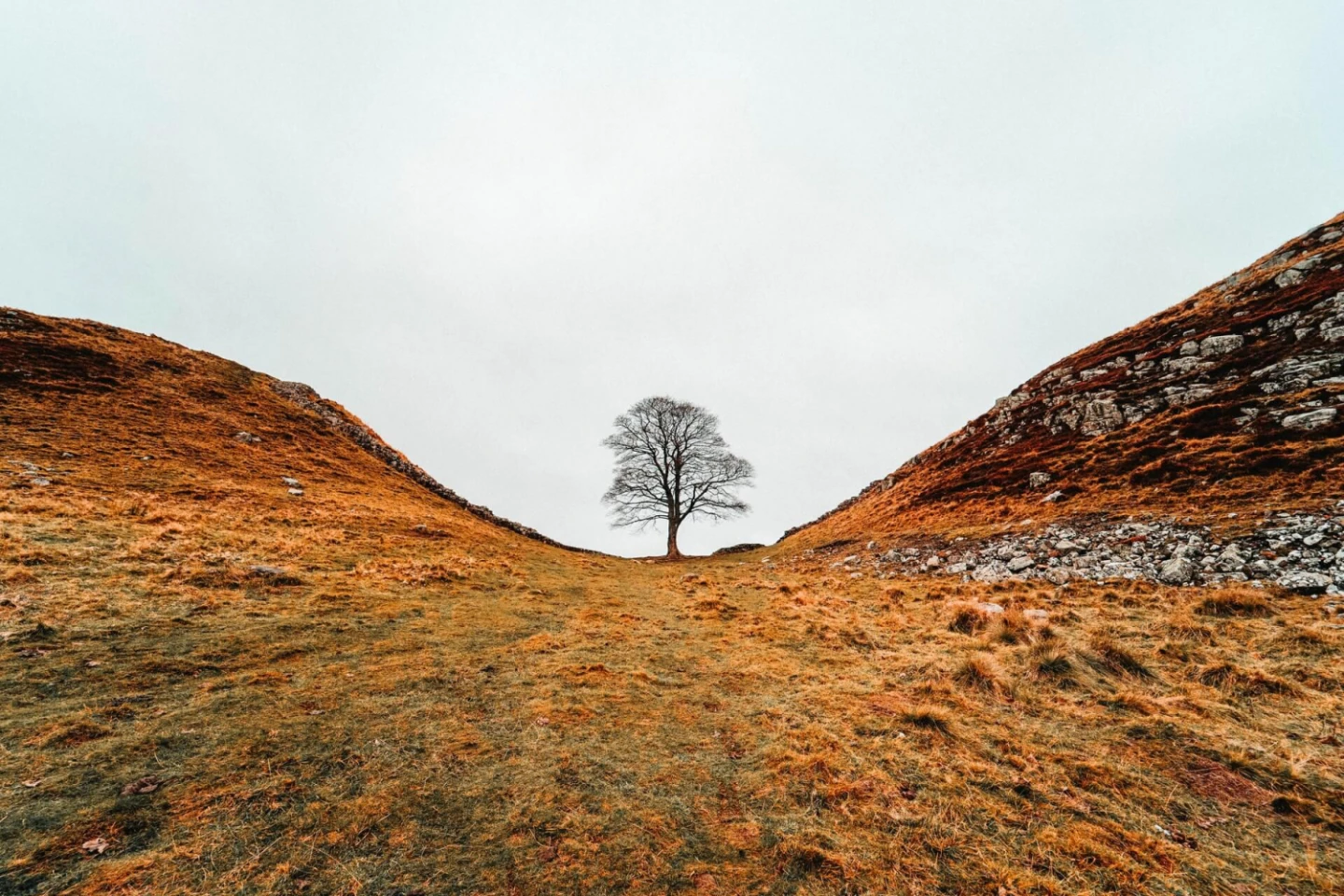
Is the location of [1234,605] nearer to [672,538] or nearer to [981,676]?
[981,676]

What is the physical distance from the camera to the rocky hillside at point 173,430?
19616 millimetres

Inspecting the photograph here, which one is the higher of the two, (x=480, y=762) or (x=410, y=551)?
(x=410, y=551)

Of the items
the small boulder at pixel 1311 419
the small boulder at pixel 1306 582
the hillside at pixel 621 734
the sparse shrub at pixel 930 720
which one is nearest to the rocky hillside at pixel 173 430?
the hillside at pixel 621 734

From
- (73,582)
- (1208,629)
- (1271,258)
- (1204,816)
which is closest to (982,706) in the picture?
(1204,816)

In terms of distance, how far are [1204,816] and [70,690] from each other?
1343cm

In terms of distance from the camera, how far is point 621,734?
267 inches

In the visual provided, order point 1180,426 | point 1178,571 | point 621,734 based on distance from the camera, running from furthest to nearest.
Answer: point 1180,426
point 1178,571
point 621,734

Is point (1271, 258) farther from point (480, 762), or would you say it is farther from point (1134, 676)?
point (480, 762)

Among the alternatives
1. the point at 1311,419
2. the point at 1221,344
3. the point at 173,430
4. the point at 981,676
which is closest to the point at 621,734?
the point at 981,676

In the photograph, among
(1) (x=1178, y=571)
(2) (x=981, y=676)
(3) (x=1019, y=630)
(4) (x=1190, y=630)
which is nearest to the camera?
(2) (x=981, y=676)

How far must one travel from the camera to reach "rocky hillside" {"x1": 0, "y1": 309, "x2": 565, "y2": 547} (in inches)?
772

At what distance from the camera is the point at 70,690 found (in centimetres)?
643

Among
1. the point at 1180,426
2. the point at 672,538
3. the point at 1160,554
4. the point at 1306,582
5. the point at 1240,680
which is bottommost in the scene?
the point at 1240,680

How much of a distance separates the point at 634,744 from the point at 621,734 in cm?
31
